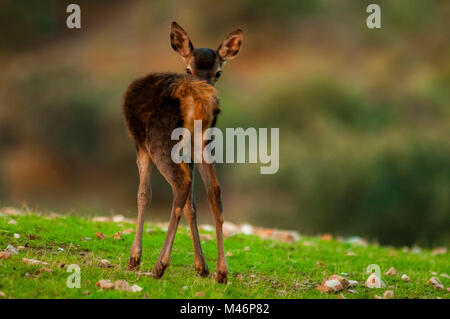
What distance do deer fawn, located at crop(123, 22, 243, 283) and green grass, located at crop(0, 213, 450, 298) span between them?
0.42m

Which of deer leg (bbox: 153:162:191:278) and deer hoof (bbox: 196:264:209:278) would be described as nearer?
deer leg (bbox: 153:162:191:278)

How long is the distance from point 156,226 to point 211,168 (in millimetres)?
5311

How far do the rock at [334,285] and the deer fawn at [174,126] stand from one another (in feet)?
4.51

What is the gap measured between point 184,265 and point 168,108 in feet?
8.52

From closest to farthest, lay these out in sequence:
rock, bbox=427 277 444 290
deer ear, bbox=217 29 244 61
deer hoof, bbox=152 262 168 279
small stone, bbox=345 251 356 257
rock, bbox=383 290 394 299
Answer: deer hoof, bbox=152 262 168 279, rock, bbox=383 290 394 299, rock, bbox=427 277 444 290, deer ear, bbox=217 29 244 61, small stone, bbox=345 251 356 257

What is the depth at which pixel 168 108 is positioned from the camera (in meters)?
8.24

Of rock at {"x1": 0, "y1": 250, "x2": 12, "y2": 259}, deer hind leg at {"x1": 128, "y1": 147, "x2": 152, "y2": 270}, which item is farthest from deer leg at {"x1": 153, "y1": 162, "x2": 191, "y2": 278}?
rock at {"x1": 0, "y1": 250, "x2": 12, "y2": 259}

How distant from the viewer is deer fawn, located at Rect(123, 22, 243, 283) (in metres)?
7.97

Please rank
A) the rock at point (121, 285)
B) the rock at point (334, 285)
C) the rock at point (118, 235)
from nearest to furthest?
the rock at point (121, 285) < the rock at point (334, 285) < the rock at point (118, 235)

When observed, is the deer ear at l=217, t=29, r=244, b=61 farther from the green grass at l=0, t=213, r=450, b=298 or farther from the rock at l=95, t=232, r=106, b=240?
the rock at l=95, t=232, r=106, b=240

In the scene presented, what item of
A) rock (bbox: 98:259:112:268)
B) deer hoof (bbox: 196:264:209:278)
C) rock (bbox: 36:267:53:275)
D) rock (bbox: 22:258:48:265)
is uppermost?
rock (bbox: 22:258:48:265)

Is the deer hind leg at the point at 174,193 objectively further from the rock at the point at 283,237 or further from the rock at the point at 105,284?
the rock at the point at 283,237

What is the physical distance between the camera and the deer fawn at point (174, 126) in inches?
314

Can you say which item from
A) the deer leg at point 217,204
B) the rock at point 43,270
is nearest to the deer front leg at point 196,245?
the deer leg at point 217,204
